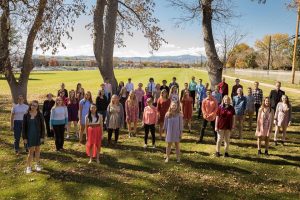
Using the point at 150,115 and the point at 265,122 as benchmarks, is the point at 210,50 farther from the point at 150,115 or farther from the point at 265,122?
the point at 265,122

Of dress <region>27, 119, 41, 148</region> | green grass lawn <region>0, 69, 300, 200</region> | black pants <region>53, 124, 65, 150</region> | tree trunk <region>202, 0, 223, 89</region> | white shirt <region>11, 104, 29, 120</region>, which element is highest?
tree trunk <region>202, 0, 223, 89</region>

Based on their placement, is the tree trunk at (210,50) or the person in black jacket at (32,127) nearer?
the person in black jacket at (32,127)

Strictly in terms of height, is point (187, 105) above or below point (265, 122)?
above

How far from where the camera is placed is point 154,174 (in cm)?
1019

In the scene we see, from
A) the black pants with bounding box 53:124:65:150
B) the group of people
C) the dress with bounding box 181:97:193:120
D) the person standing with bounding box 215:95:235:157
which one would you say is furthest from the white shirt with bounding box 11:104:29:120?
the dress with bounding box 181:97:193:120

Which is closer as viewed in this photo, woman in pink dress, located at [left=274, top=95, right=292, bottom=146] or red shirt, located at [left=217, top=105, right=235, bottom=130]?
red shirt, located at [left=217, top=105, right=235, bottom=130]

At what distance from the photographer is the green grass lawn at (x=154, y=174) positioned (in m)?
8.84

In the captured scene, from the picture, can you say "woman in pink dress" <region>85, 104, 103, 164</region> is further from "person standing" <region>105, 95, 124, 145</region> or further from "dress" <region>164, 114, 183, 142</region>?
"dress" <region>164, 114, 183, 142</region>

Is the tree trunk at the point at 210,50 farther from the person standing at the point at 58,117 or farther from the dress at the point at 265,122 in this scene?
the person standing at the point at 58,117

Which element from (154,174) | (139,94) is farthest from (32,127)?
(139,94)

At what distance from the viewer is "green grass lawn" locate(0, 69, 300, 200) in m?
8.84

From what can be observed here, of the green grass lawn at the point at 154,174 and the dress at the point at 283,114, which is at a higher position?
the dress at the point at 283,114

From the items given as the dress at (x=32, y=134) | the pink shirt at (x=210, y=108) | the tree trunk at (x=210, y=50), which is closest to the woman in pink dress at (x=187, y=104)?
the pink shirt at (x=210, y=108)

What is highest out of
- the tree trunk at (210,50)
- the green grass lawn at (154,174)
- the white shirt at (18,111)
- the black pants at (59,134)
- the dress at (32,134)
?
the tree trunk at (210,50)
